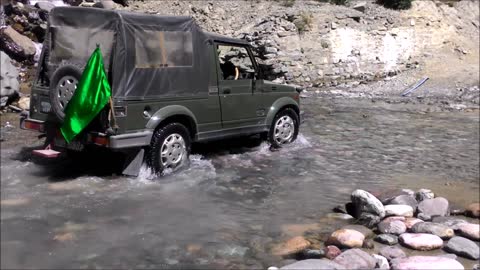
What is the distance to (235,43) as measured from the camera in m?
9.30

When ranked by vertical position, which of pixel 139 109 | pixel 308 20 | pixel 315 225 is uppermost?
pixel 308 20

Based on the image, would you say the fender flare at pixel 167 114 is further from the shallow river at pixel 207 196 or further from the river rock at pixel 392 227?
the river rock at pixel 392 227

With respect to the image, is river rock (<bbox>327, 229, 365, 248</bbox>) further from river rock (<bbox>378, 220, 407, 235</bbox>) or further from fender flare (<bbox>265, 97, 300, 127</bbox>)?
fender flare (<bbox>265, 97, 300, 127</bbox>)

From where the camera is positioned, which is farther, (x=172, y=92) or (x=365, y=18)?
A: (x=365, y=18)

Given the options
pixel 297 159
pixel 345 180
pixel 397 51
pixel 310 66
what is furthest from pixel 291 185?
pixel 397 51

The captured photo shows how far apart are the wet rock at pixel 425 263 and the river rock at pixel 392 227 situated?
0.87 meters

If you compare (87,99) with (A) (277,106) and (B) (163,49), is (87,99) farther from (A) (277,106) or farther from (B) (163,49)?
(A) (277,106)

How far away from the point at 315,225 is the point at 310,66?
19111 mm

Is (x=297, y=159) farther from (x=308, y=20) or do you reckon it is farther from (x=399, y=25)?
(x=399, y=25)

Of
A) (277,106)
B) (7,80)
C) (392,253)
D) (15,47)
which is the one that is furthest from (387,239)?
(15,47)

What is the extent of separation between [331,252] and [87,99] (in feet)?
11.4

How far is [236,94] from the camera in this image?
911cm

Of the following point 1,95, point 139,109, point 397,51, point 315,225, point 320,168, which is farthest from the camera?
point 397,51

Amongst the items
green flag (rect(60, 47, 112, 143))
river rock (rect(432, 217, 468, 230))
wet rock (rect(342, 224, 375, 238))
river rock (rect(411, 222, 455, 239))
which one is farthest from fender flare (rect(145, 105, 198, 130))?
river rock (rect(432, 217, 468, 230))
